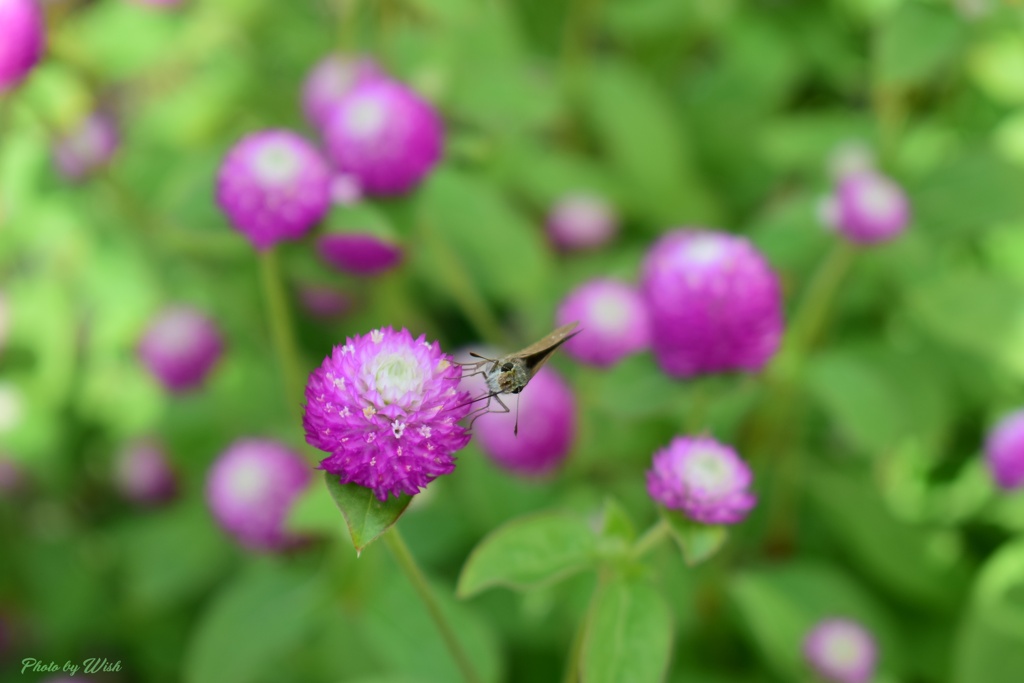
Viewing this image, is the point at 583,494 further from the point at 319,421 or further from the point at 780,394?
the point at 319,421

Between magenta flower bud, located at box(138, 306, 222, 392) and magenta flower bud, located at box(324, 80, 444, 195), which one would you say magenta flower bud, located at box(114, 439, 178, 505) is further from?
magenta flower bud, located at box(324, 80, 444, 195)

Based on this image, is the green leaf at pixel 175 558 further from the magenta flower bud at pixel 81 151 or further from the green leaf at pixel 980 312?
the green leaf at pixel 980 312

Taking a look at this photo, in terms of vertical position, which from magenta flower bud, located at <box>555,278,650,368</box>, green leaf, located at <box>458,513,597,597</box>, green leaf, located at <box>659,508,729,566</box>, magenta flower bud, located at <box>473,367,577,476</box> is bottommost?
magenta flower bud, located at <box>473,367,577,476</box>

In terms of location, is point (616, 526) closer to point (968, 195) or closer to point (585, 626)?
point (585, 626)

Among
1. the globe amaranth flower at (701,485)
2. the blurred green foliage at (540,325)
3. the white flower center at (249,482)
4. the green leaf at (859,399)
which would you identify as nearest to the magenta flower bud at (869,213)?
the blurred green foliage at (540,325)

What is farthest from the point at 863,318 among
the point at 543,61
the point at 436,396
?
the point at 436,396

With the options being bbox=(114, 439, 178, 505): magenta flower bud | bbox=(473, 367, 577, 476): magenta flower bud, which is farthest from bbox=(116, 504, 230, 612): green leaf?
bbox=(473, 367, 577, 476): magenta flower bud

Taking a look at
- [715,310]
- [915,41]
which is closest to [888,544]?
[715,310]
